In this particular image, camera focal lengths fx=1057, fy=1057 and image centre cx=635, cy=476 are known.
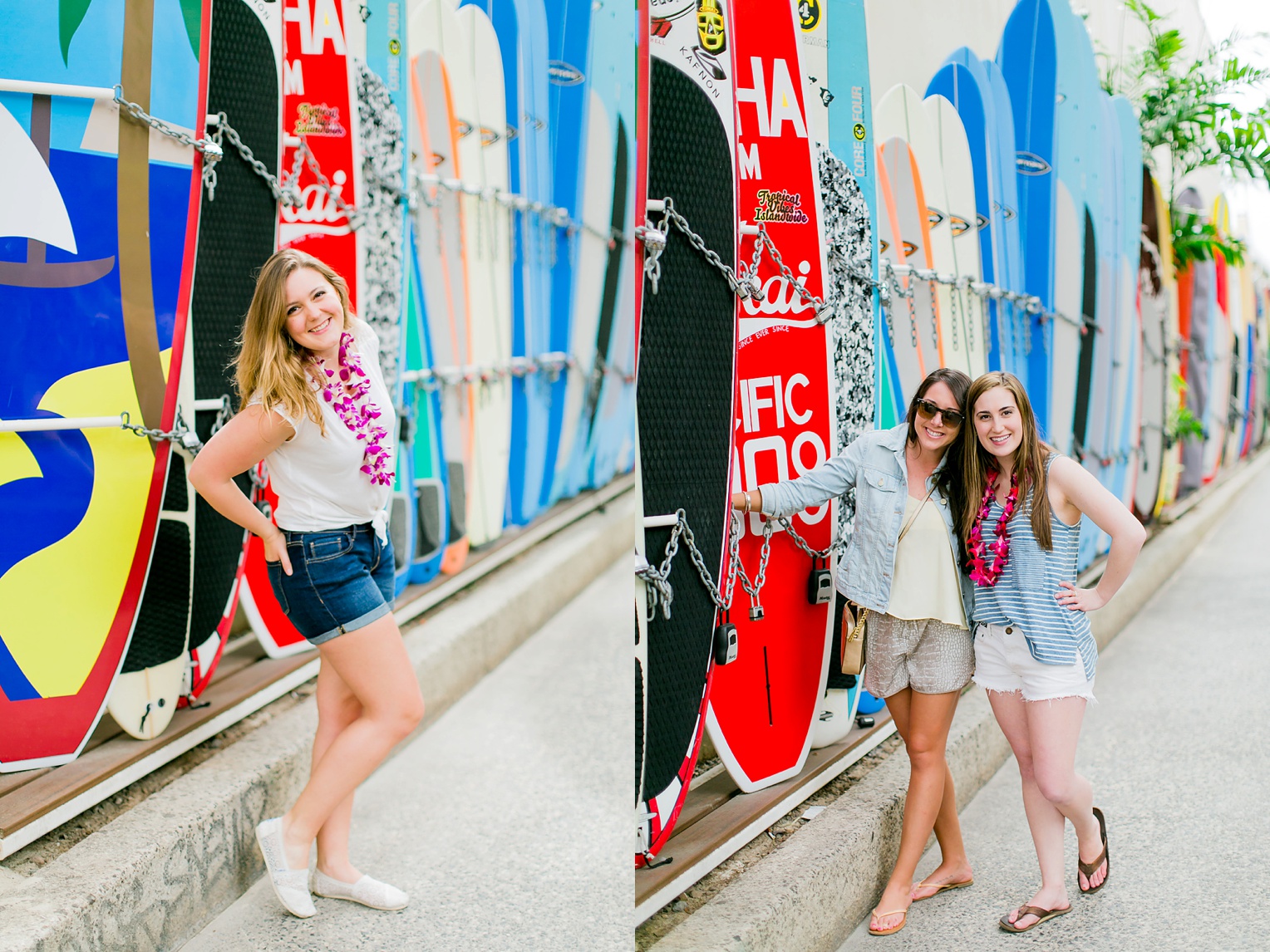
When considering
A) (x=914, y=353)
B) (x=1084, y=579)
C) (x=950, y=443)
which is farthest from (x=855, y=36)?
(x=1084, y=579)

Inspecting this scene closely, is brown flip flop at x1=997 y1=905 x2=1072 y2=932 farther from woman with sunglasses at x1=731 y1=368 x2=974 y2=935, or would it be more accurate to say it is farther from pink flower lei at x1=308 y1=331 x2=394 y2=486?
pink flower lei at x1=308 y1=331 x2=394 y2=486

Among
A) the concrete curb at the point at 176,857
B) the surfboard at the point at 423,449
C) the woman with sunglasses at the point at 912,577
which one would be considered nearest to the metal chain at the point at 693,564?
the woman with sunglasses at the point at 912,577

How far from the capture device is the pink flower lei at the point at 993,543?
201 cm

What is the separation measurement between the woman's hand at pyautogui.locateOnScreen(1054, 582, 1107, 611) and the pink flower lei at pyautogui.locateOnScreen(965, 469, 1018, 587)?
115 mm

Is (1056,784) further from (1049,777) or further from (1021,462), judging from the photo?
(1021,462)

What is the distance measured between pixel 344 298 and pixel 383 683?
2.74 feet

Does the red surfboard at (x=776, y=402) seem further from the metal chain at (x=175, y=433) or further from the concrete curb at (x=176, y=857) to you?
the metal chain at (x=175, y=433)

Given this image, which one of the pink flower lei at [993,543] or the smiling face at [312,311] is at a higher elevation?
the smiling face at [312,311]

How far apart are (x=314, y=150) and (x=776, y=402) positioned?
1.77 metres

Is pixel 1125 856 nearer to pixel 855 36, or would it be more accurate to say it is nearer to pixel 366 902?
pixel 366 902

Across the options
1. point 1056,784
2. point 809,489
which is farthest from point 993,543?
point 1056,784

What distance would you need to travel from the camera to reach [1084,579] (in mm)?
3760

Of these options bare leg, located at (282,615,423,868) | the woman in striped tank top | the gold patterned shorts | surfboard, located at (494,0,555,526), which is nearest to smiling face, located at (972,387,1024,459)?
the woman in striped tank top

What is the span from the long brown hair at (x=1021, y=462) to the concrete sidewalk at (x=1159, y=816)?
82cm
